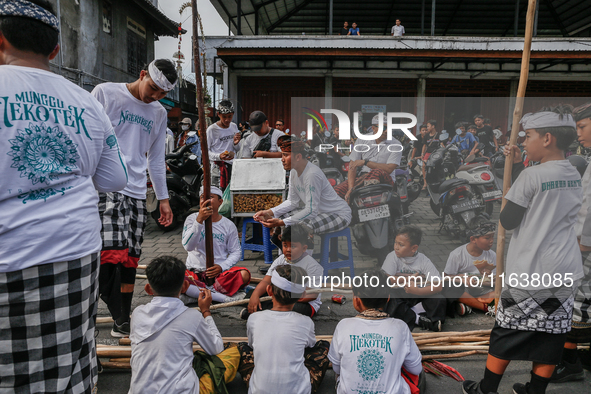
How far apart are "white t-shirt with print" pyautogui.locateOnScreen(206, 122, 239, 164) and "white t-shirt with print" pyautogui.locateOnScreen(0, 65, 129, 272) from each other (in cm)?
414

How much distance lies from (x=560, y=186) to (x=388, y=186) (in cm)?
92

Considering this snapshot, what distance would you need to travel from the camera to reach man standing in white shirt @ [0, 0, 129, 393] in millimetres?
1364

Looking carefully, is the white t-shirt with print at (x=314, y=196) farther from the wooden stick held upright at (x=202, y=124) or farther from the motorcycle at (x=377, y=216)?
the wooden stick held upright at (x=202, y=124)

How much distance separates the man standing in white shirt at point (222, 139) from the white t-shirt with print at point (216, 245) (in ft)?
6.28

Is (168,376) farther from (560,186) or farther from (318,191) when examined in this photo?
(560,186)

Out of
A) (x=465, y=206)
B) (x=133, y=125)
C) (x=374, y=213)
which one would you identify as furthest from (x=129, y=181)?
(x=465, y=206)

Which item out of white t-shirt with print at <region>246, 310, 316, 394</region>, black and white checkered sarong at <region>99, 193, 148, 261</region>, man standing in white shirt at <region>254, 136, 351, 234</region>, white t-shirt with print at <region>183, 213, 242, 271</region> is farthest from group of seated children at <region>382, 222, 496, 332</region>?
black and white checkered sarong at <region>99, 193, 148, 261</region>

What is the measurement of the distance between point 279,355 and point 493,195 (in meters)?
1.71

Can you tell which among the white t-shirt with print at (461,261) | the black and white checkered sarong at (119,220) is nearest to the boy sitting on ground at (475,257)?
the white t-shirt with print at (461,261)

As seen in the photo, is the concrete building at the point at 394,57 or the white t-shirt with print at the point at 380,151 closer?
the white t-shirt with print at the point at 380,151

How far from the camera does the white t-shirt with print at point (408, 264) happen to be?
263 centimetres

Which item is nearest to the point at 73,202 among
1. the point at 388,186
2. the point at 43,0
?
the point at 43,0

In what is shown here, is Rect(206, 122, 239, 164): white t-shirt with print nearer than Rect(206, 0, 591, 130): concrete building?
Yes

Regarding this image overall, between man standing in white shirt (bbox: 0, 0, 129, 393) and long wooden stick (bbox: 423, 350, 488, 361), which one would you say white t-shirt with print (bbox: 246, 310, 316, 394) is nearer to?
man standing in white shirt (bbox: 0, 0, 129, 393)
